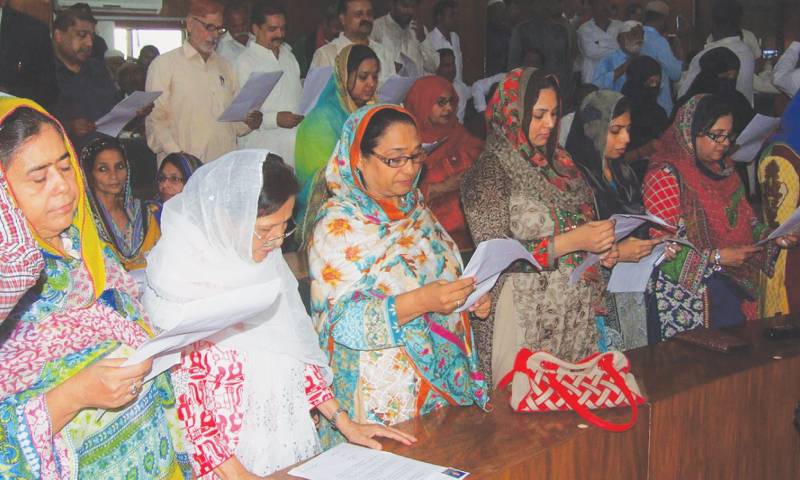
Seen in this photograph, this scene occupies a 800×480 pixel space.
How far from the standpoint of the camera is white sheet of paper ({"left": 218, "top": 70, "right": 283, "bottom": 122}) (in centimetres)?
396

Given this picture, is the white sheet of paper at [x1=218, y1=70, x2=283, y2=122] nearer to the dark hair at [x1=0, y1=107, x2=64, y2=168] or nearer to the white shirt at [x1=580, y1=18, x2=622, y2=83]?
the dark hair at [x1=0, y1=107, x2=64, y2=168]

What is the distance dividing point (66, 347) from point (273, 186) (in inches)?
21.6

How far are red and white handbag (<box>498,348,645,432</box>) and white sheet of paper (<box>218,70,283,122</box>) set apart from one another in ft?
7.61

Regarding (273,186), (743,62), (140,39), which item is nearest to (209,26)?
(273,186)

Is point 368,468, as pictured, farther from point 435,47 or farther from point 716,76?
point 435,47

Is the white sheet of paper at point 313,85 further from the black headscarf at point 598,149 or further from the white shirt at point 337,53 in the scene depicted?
the black headscarf at point 598,149

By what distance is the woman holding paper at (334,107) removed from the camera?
412 centimetres

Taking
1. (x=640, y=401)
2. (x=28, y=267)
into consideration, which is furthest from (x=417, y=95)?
(x=28, y=267)

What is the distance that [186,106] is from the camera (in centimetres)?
454

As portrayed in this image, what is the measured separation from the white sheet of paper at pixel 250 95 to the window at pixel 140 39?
416 cm

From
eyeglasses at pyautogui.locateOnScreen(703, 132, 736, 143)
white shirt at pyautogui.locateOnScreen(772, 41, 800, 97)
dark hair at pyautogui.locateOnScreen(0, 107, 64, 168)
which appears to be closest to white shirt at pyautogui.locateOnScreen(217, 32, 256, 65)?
eyeglasses at pyautogui.locateOnScreen(703, 132, 736, 143)

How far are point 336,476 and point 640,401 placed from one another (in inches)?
35.4

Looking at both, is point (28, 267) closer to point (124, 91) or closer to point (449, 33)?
point (124, 91)

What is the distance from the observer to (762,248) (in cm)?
319
